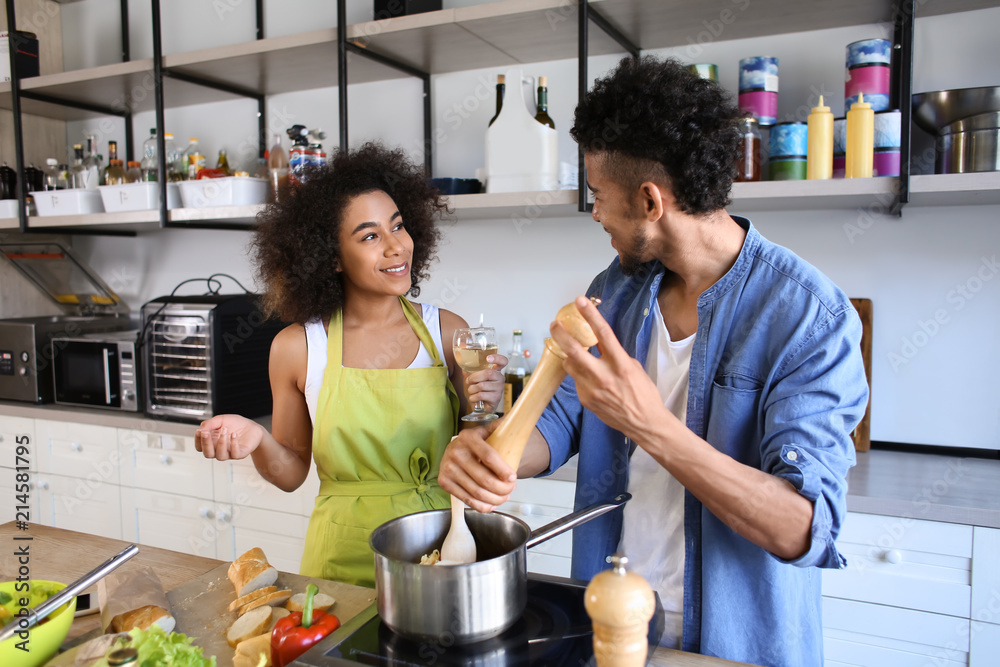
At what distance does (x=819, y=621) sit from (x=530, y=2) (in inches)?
63.0

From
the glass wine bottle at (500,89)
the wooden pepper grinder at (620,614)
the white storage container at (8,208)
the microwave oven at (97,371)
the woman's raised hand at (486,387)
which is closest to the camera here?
the wooden pepper grinder at (620,614)

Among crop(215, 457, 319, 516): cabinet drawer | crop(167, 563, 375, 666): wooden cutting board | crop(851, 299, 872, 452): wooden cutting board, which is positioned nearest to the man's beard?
crop(167, 563, 375, 666): wooden cutting board

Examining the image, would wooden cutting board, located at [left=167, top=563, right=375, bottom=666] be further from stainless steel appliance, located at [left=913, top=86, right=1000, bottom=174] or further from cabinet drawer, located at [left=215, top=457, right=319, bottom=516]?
stainless steel appliance, located at [left=913, top=86, right=1000, bottom=174]

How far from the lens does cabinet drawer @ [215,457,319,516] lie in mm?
2280

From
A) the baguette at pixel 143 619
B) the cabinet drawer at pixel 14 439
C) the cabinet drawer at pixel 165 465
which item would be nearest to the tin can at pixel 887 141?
the baguette at pixel 143 619

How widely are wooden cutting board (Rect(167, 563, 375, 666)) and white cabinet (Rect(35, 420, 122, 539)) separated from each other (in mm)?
1731

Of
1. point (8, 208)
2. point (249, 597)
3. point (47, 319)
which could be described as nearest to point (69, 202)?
point (8, 208)

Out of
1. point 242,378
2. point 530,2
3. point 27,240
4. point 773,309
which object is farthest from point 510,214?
point 27,240

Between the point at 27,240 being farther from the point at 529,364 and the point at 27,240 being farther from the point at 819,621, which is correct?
the point at 819,621

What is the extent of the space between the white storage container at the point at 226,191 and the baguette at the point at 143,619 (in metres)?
1.71

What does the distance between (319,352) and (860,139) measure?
51.9 inches

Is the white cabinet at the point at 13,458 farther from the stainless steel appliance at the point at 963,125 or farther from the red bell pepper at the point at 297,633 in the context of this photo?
the stainless steel appliance at the point at 963,125

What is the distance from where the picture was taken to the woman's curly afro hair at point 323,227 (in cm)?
153

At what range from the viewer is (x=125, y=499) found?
2582mm
